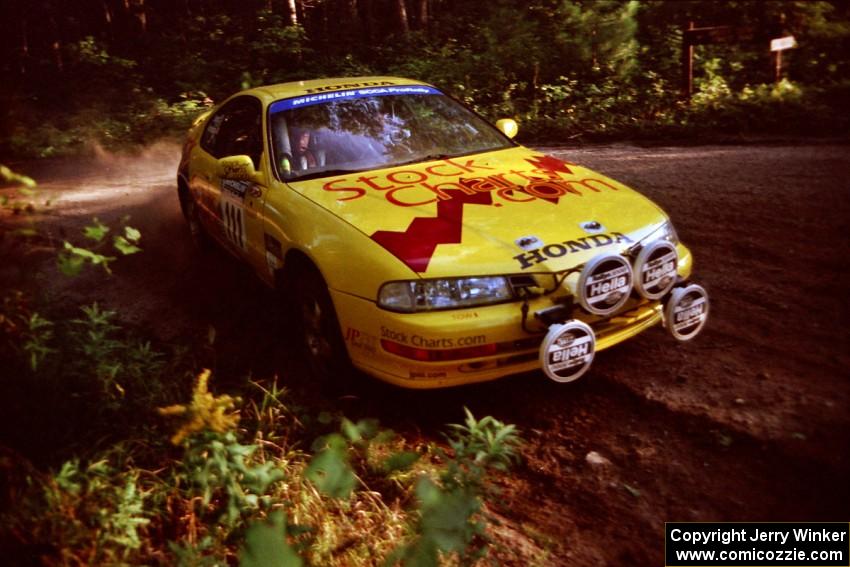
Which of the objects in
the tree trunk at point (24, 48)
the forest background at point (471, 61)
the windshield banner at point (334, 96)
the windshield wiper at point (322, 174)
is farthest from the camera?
the tree trunk at point (24, 48)

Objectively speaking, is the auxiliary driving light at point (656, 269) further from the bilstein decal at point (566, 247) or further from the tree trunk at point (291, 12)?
the tree trunk at point (291, 12)

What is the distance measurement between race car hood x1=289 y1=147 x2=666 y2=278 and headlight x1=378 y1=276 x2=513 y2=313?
45 mm

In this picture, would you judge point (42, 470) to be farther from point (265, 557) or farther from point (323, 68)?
point (323, 68)

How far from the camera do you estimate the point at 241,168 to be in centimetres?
444

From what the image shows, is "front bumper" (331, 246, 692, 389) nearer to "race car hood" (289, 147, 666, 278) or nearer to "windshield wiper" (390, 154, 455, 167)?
"race car hood" (289, 147, 666, 278)

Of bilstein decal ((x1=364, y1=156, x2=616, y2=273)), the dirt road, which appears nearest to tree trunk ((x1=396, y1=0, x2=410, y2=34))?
the dirt road

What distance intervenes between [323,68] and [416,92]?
1014 cm

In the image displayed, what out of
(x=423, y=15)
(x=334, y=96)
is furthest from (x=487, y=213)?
(x=423, y=15)

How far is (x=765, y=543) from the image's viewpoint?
8.64ft

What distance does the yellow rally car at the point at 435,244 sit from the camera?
325 cm

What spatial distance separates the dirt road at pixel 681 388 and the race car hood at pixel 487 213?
849 millimetres

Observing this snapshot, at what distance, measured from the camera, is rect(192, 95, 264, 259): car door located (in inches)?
180

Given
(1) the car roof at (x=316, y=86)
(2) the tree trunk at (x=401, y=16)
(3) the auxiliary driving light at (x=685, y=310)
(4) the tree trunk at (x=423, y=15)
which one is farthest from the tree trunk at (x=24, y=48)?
(3) the auxiliary driving light at (x=685, y=310)

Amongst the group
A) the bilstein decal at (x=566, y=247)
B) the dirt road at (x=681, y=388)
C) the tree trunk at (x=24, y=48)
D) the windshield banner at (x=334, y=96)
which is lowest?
the dirt road at (x=681, y=388)
